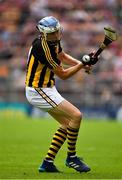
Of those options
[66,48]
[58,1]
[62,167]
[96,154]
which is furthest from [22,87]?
[62,167]

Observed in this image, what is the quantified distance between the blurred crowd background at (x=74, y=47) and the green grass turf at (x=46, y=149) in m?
2.68

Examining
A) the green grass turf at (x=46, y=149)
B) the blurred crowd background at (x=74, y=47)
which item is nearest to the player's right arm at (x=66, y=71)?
the green grass turf at (x=46, y=149)

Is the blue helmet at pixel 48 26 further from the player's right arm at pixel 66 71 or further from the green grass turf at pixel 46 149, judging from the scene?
the green grass turf at pixel 46 149

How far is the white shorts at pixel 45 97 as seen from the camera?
9844 mm

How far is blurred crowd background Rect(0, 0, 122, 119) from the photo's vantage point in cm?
2697

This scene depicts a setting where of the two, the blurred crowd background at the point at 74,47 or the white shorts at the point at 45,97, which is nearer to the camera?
the white shorts at the point at 45,97

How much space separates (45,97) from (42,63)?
1.74ft

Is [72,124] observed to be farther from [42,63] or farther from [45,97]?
[42,63]

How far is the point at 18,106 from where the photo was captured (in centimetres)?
2778

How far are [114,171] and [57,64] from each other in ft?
6.24

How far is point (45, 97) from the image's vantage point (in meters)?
9.88

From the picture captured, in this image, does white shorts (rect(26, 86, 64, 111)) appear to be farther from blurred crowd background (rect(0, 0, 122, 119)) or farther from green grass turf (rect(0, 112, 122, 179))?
blurred crowd background (rect(0, 0, 122, 119))

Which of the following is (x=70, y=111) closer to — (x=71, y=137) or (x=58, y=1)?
(x=71, y=137)

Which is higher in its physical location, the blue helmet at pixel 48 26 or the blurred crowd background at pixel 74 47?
the blue helmet at pixel 48 26
